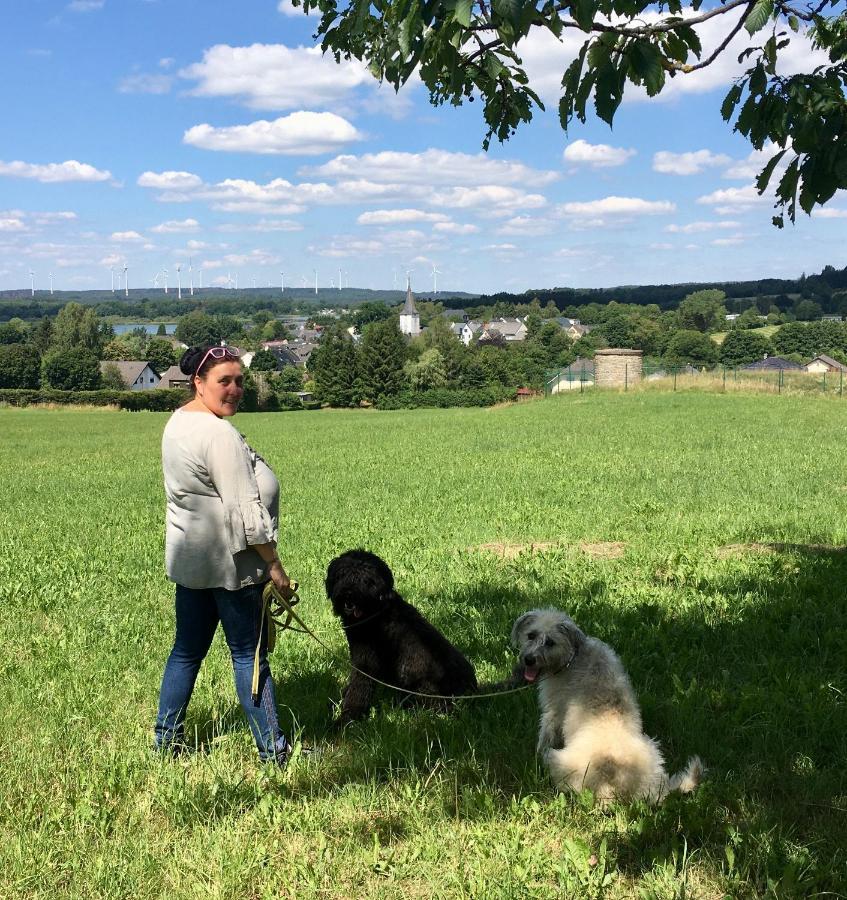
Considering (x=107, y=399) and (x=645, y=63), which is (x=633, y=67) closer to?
(x=645, y=63)

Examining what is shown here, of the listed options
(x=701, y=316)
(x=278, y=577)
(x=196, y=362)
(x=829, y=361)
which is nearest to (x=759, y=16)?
(x=196, y=362)

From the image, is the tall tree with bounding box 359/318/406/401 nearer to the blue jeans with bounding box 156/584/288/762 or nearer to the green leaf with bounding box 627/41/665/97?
the blue jeans with bounding box 156/584/288/762

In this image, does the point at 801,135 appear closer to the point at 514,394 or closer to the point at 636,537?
the point at 636,537

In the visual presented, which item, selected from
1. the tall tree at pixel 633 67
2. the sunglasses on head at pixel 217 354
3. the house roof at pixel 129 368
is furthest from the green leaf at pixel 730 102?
the house roof at pixel 129 368

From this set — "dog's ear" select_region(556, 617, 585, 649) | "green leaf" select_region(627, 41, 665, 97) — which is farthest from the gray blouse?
"green leaf" select_region(627, 41, 665, 97)

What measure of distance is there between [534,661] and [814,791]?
4.95 feet

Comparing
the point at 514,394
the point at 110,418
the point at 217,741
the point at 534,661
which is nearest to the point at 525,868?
the point at 534,661

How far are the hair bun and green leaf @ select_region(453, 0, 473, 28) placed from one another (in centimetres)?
228

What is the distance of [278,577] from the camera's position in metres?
4.08

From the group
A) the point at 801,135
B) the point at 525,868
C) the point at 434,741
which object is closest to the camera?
the point at 801,135

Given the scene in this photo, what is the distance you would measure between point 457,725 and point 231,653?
1.42 metres

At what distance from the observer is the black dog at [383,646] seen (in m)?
4.77

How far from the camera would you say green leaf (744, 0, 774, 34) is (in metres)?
2.70

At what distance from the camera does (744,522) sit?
1031cm
